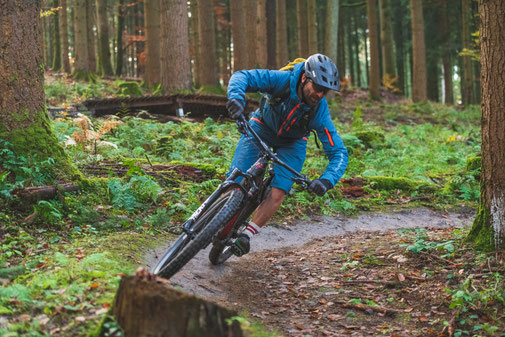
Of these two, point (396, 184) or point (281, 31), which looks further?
point (281, 31)

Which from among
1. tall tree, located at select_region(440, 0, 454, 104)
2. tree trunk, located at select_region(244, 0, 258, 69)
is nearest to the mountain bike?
tree trunk, located at select_region(244, 0, 258, 69)

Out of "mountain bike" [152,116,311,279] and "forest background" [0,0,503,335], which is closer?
"forest background" [0,0,503,335]

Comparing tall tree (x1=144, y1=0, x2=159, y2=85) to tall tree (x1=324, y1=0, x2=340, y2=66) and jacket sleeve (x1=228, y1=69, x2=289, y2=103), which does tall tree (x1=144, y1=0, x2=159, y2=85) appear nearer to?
tall tree (x1=324, y1=0, x2=340, y2=66)

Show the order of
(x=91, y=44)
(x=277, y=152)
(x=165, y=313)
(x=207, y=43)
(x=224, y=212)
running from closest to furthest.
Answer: (x=165, y=313), (x=224, y=212), (x=277, y=152), (x=207, y=43), (x=91, y=44)

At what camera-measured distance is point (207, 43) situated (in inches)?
698

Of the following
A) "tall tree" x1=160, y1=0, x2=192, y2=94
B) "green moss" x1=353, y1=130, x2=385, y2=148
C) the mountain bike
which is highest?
"tall tree" x1=160, y1=0, x2=192, y2=94

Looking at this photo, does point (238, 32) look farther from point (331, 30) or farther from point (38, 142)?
point (38, 142)

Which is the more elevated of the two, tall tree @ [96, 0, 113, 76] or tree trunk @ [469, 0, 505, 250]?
tall tree @ [96, 0, 113, 76]

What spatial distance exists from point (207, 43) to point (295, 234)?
11.5m

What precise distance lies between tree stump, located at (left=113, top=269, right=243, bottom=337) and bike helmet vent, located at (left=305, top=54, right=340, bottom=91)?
2.98 metres

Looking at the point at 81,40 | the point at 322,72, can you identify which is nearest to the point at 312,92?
the point at 322,72

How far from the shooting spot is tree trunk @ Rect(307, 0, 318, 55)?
20956mm

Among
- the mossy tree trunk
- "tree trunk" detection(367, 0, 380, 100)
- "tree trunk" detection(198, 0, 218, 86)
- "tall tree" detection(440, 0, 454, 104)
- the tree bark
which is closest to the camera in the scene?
the mossy tree trunk

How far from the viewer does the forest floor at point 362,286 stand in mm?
4566
